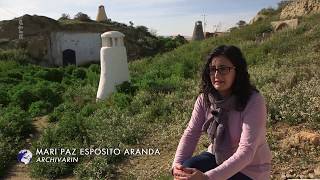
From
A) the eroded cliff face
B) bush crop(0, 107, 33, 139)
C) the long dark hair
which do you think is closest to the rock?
the eroded cliff face

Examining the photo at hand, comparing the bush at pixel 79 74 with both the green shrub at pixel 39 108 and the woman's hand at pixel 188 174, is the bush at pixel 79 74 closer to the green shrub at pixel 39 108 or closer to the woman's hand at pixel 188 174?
the green shrub at pixel 39 108

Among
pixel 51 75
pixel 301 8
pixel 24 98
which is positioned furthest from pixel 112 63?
pixel 301 8

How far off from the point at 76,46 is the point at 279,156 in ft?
69.0

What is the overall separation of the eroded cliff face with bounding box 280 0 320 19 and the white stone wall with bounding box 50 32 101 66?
10.9 metres

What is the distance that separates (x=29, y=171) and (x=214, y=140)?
4.59m

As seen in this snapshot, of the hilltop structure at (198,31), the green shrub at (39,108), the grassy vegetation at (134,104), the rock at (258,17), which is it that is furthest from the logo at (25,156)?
the hilltop structure at (198,31)

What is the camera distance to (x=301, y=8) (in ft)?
Answer: 62.6

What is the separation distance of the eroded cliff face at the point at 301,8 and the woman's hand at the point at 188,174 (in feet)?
55.1

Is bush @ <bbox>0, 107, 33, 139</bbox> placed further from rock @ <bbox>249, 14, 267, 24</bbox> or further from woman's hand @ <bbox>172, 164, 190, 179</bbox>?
rock @ <bbox>249, 14, 267, 24</bbox>

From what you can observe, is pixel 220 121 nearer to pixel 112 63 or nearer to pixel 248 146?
pixel 248 146

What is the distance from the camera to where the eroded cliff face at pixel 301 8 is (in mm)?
18391

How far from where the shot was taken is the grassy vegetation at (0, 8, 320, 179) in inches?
254

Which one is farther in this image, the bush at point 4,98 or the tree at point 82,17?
the tree at point 82,17

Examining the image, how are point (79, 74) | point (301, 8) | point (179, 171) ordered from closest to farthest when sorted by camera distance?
point (179, 171) → point (79, 74) → point (301, 8)
